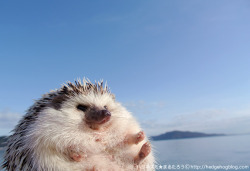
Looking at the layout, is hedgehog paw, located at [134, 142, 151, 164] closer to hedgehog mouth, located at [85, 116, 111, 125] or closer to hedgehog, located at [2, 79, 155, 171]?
hedgehog, located at [2, 79, 155, 171]

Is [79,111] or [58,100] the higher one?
[58,100]

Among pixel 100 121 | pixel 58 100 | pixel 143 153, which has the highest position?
pixel 58 100

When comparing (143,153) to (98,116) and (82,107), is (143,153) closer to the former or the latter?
(98,116)

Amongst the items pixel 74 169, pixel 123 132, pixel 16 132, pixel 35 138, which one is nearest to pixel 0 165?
pixel 16 132

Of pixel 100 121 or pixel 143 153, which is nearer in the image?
pixel 100 121

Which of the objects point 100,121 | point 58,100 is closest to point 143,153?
point 100,121

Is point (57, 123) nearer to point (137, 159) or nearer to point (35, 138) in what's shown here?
point (35, 138)

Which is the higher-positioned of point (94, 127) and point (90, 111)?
point (90, 111)

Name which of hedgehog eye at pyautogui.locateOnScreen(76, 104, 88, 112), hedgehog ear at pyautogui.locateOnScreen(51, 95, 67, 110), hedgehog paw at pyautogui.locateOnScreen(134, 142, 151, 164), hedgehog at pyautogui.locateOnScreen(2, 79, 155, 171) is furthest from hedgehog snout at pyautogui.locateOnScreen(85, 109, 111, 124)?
hedgehog paw at pyautogui.locateOnScreen(134, 142, 151, 164)

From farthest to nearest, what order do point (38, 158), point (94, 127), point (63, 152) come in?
point (94, 127), point (63, 152), point (38, 158)
